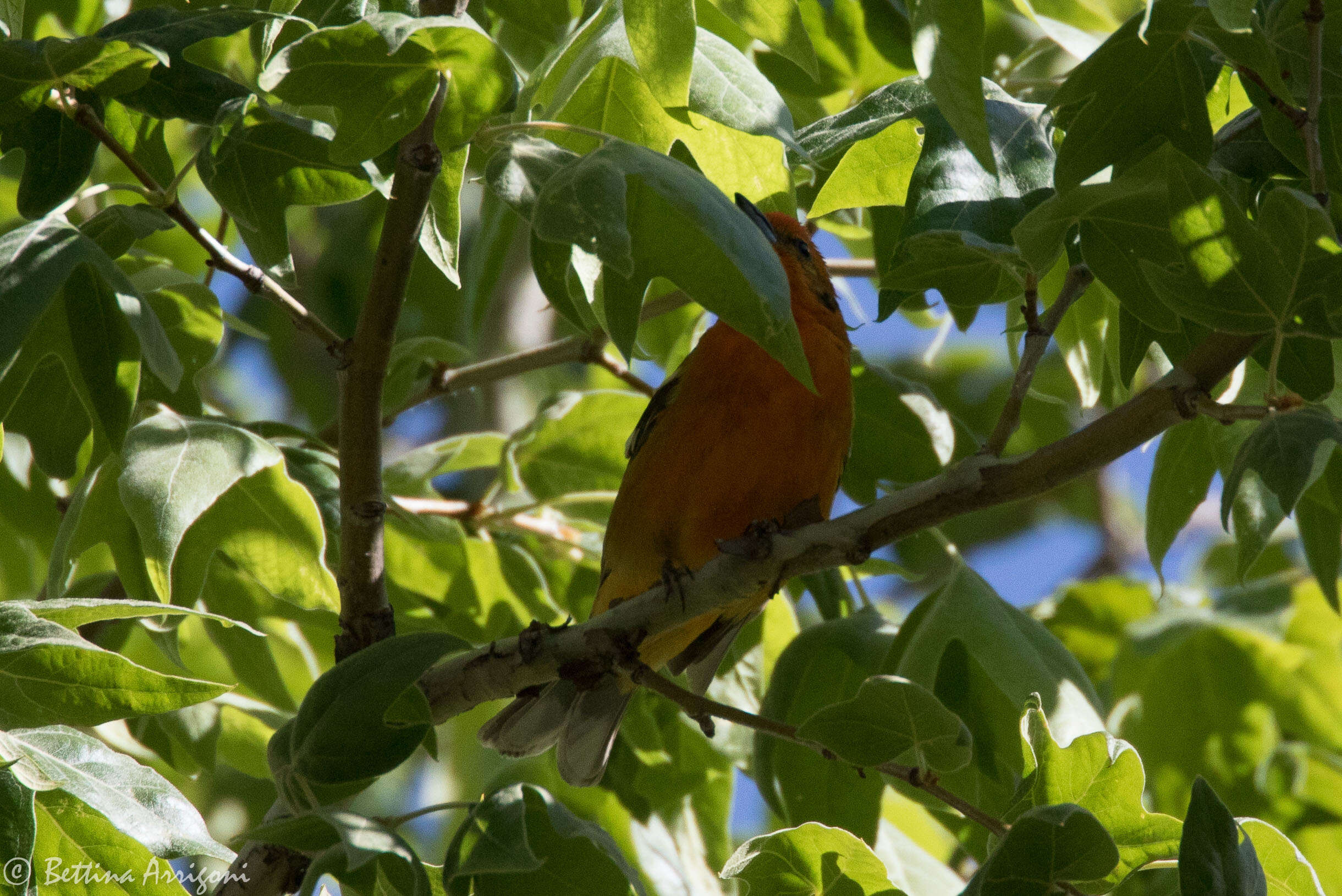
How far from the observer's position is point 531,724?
3.63m

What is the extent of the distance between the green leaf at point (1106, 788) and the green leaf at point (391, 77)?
148 cm

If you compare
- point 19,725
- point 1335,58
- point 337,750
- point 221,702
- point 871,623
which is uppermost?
point 1335,58

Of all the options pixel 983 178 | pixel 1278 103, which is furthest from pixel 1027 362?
pixel 1278 103

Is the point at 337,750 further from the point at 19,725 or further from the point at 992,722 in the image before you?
the point at 992,722

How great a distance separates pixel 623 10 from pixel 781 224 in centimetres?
283

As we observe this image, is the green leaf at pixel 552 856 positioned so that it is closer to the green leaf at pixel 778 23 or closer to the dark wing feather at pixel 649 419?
the green leaf at pixel 778 23

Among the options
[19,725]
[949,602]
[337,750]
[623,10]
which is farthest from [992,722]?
[19,725]

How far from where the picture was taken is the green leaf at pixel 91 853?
217 cm

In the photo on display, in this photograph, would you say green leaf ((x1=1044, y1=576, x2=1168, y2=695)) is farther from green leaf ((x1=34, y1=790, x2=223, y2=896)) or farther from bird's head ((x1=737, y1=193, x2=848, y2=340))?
green leaf ((x1=34, y1=790, x2=223, y2=896))

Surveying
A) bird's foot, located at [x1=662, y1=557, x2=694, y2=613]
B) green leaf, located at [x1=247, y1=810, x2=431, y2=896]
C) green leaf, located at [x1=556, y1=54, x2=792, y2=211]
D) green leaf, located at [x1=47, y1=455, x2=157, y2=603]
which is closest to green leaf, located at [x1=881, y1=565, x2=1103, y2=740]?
→ bird's foot, located at [x1=662, y1=557, x2=694, y2=613]

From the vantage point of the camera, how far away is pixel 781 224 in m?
5.04

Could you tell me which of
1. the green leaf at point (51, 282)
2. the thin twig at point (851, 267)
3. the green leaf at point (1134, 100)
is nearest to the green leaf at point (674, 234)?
the green leaf at point (1134, 100)

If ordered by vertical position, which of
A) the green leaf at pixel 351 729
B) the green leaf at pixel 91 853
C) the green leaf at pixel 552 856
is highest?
the green leaf at pixel 351 729

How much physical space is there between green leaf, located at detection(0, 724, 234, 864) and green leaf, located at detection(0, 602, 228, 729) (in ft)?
0.32
